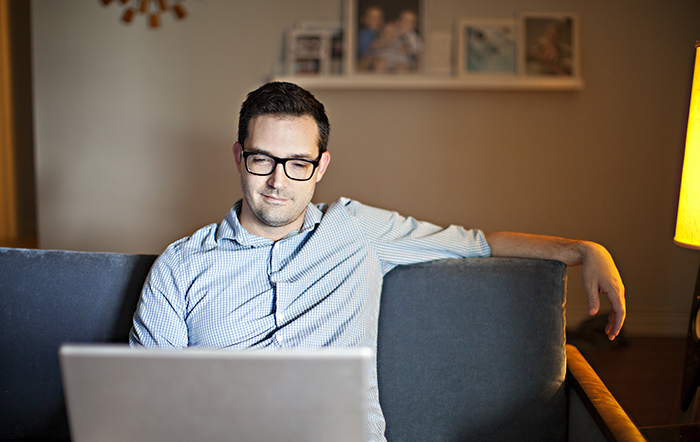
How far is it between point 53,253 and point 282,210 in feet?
2.15

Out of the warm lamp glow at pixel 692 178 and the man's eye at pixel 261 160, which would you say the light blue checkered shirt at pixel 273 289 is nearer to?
the man's eye at pixel 261 160

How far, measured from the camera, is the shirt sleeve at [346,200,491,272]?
140 centimetres

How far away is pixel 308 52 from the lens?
300 cm

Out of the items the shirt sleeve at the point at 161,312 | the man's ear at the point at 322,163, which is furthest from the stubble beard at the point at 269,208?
the shirt sleeve at the point at 161,312

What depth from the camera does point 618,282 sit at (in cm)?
119

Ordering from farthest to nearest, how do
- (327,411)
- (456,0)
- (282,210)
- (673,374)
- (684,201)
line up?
1. (456,0)
2. (673,374)
3. (282,210)
4. (684,201)
5. (327,411)

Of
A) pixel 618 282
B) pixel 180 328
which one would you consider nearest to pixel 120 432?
pixel 180 328

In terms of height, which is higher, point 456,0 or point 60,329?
point 456,0

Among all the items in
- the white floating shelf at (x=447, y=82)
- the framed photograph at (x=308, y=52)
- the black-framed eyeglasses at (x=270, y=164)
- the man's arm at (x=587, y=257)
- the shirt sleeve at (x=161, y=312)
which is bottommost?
the shirt sleeve at (x=161, y=312)

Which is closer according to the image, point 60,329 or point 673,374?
point 60,329

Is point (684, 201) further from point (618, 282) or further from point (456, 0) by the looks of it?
point (456, 0)

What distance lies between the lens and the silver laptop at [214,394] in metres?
0.62

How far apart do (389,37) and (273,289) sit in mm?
2102

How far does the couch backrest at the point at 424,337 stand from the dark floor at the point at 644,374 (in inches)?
44.3
